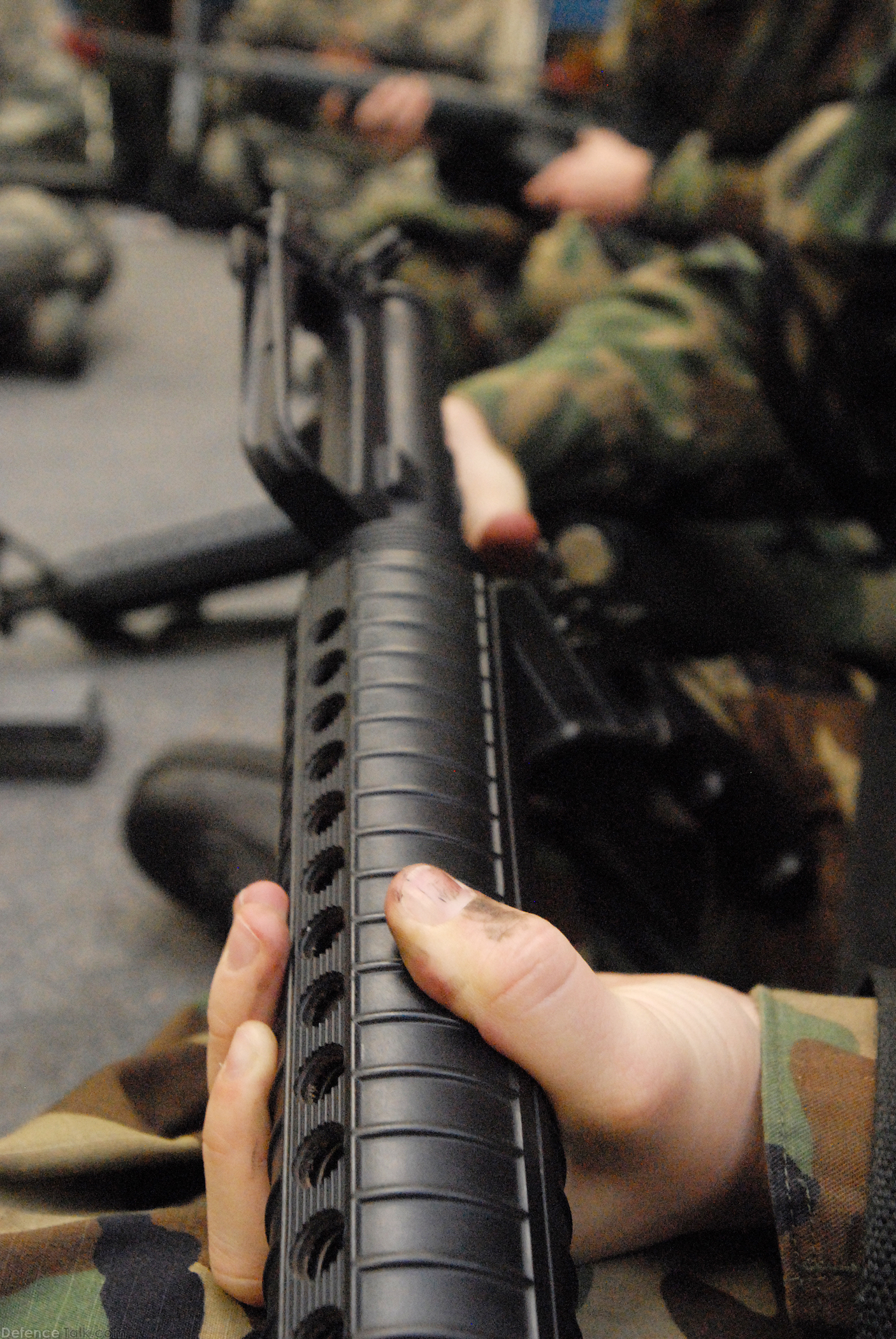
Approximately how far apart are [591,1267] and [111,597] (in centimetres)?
95

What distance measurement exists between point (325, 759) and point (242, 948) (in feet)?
0.26

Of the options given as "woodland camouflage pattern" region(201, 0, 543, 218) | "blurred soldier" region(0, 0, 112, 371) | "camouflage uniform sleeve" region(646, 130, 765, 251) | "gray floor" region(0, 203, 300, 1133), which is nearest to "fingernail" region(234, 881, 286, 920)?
"gray floor" region(0, 203, 300, 1133)

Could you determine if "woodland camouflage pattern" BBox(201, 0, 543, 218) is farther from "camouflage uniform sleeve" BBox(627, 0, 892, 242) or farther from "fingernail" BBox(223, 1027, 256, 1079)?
"fingernail" BBox(223, 1027, 256, 1079)

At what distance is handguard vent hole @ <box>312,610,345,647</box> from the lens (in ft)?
1.42

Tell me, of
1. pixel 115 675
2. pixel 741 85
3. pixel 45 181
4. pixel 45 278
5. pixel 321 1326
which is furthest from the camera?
pixel 45 181

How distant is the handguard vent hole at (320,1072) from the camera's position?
305 millimetres

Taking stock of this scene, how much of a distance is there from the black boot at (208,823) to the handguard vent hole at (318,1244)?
45 centimetres

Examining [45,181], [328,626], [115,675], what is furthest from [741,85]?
[45,181]

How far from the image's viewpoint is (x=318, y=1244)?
0.91 ft

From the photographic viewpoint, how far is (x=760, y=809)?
56 cm

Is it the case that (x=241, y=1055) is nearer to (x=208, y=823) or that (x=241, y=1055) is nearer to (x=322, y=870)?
(x=322, y=870)

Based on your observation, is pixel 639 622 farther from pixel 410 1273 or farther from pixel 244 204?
pixel 244 204

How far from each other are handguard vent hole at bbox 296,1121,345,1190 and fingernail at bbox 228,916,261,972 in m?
0.07

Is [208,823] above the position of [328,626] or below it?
below
